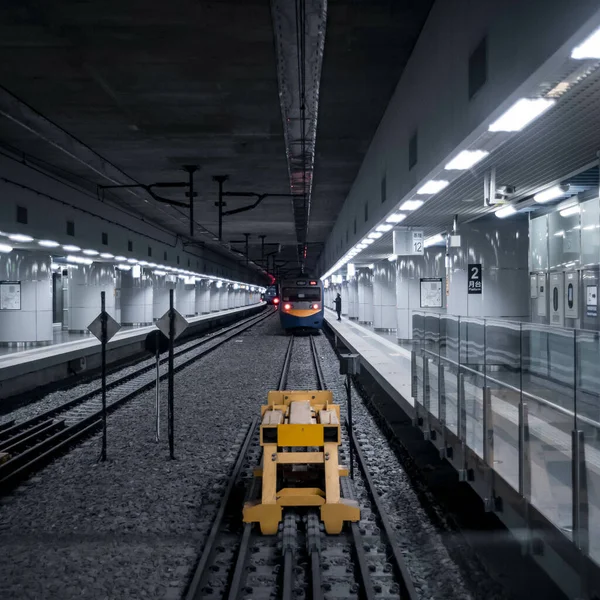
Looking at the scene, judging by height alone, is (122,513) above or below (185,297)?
below

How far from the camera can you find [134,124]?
10.3m

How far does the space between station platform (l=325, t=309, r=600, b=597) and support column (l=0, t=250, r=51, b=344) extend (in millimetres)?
15396

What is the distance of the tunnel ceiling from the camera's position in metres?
6.47

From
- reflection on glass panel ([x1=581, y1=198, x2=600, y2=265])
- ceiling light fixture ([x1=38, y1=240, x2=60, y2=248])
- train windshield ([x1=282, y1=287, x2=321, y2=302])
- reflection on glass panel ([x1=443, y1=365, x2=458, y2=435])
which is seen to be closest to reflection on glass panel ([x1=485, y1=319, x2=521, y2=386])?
reflection on glass panel ([x1=443, y1=365, x2=458, y2=435])

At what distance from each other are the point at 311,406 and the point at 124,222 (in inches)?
556

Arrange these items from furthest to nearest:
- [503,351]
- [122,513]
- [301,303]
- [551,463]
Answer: [301,303]
[122,513]
[503,351]
[551,463]

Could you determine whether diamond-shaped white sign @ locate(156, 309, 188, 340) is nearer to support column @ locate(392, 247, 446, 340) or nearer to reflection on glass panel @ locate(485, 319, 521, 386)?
reflection on glass panel @ locate(485, 319, 521, 386)

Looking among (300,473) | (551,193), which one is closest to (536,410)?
(300,473)

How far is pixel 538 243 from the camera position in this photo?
1250 cm

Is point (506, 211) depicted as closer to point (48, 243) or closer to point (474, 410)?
point (474, 410)

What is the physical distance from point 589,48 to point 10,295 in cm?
1881

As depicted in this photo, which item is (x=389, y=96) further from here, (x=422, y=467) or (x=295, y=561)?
(x=295, y=561)

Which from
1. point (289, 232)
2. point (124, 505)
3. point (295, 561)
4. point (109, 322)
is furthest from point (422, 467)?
point (289, 232)

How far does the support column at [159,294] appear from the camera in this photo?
32.3m
